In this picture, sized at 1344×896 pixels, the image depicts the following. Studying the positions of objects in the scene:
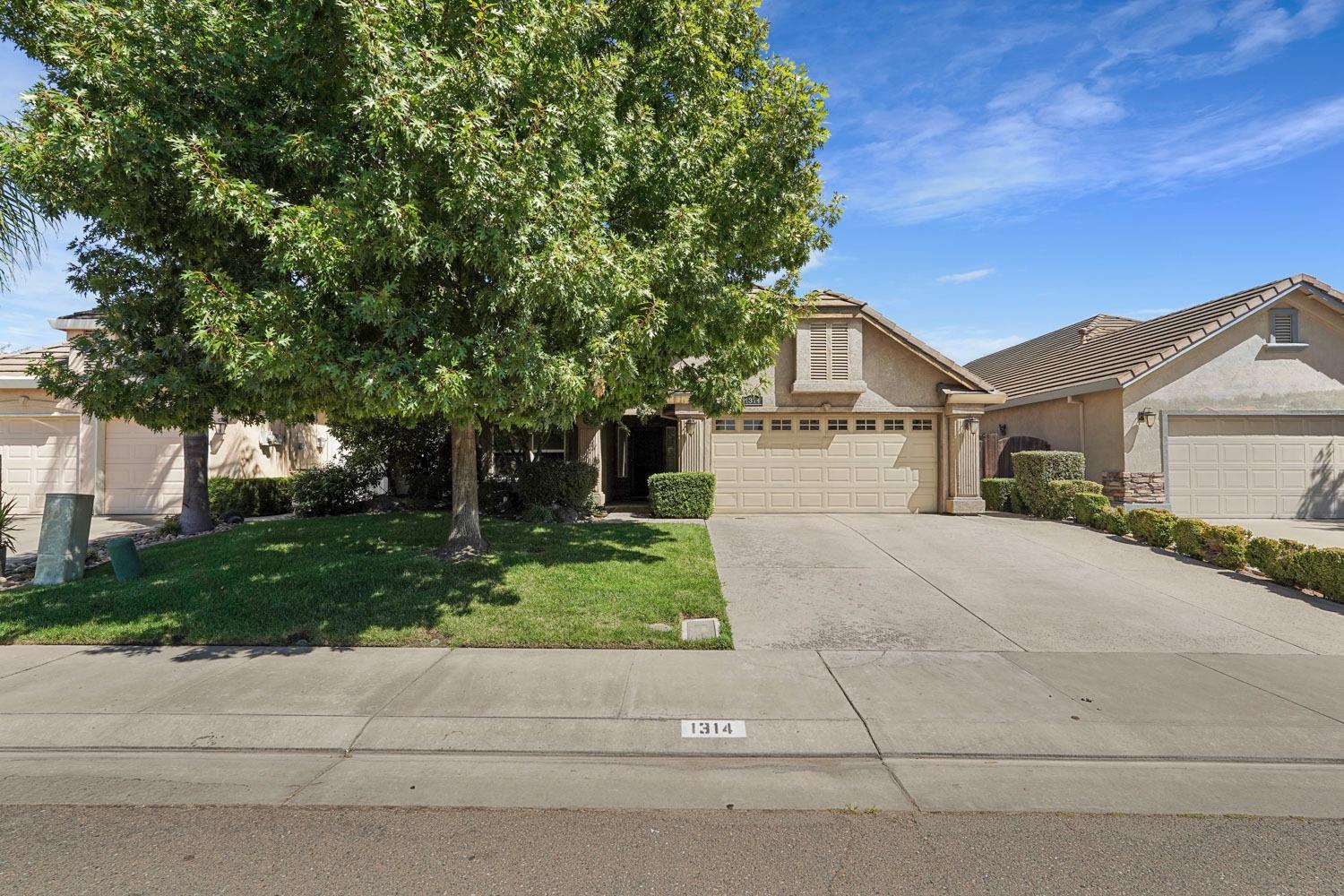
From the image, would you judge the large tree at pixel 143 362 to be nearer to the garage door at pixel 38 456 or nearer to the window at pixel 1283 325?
the garage door at pixel 38 456

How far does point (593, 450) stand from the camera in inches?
567

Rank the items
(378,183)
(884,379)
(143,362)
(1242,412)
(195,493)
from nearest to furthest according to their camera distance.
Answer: (378,183)
(143,362)
(195,493)
(1242,412)
(884,379)

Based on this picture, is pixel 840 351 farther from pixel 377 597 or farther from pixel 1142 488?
pixel 377 597

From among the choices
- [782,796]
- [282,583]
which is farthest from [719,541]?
[782,796]

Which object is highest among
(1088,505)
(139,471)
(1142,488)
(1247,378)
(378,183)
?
(378,183)

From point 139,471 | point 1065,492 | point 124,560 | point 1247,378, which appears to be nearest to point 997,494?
point 1065,492

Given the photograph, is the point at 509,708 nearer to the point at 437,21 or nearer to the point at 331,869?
the point at 331,869

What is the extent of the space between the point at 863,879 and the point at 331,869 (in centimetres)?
253

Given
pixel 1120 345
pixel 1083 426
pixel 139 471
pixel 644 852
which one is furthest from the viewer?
pixel 1120 345

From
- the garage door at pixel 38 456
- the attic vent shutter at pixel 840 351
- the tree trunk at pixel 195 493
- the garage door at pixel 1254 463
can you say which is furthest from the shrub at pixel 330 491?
the garage door at pixel 1254 463

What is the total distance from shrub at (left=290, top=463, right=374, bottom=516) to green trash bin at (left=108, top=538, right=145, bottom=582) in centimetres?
495

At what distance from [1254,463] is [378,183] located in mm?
17996

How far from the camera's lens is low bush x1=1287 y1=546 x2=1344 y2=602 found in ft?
25.0

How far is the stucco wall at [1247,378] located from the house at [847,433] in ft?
10.5
